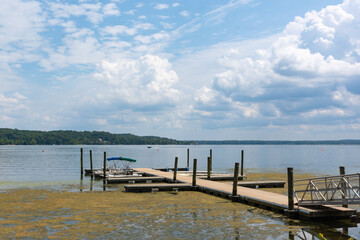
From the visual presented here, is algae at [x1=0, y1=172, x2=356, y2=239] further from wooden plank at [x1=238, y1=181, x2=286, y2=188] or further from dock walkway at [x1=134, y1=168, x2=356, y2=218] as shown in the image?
wooden plank at [x1=238, y1=181, x2=286, y2=188]

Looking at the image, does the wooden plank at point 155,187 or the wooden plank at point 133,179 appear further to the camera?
the wooden plank at point 133,179

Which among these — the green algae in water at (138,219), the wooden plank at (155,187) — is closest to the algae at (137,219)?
the green algae in water at (138,219)

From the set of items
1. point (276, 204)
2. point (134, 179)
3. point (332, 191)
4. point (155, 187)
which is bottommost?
point (134, 179)

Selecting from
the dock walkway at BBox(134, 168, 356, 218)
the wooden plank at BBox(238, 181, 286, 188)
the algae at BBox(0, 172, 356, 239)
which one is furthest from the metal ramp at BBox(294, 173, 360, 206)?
the wooden plank at BBox(238, 181, 286, 188)

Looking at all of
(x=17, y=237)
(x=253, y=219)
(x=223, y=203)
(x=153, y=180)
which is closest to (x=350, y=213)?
(x=253, y=219)

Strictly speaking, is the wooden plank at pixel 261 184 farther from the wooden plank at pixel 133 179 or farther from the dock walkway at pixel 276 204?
the wooden plank at pixel 133 179

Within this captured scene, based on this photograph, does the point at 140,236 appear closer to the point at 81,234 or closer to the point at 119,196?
the point at 81,234

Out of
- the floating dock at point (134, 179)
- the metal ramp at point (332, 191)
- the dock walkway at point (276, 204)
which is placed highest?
the metal ramp at point (332, 191)

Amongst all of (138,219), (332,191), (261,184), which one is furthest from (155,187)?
(332,191)

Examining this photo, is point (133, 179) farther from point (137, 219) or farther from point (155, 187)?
point (137, 219)

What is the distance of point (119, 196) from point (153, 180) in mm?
10097

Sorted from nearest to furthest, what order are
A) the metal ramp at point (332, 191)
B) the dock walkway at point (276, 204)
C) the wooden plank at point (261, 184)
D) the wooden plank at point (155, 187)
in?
the metal ramp at point (332, 191) → the dock walkway at point (276, 204) → the wooden plank at point (155, 187) → the wooden plank at point (261, 184)

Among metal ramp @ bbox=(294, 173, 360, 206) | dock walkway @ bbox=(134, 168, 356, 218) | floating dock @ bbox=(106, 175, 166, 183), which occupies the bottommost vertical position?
floating dock @ bbox=(106, 175, 166, 183)

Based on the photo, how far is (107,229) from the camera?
14.9 meters
